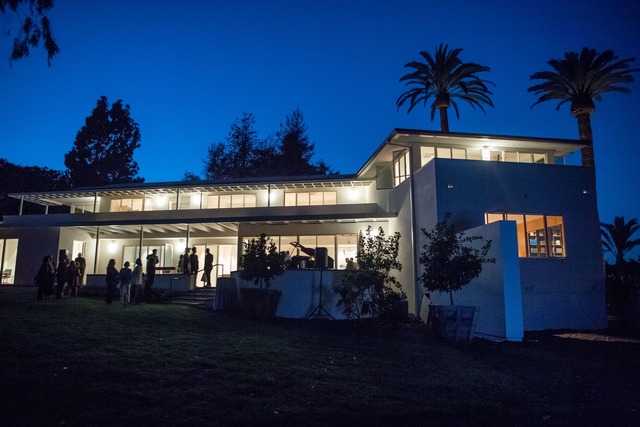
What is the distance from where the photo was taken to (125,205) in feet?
82.5

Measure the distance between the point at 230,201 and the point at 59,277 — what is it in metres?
9.62

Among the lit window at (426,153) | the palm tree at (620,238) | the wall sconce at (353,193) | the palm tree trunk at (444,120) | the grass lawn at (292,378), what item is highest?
the palm tree trunk at (444,120)

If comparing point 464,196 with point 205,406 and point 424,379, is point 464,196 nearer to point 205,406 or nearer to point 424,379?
point 424,379

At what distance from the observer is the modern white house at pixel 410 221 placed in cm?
1348

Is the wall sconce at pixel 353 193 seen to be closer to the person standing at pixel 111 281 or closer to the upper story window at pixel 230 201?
the upper story window at pixel 230 201

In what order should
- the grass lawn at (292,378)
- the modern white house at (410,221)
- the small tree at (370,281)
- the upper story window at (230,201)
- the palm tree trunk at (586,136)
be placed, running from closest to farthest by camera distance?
the grass lawn at (292,378) → the small tree at (370,281) → the modern white house at (410,221) → the palm tree trunk at (586,136) → the upper story window at (230,201)

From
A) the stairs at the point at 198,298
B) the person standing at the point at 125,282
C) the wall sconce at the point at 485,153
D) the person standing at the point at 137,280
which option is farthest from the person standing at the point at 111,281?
the wall sconce at the point at 485,153

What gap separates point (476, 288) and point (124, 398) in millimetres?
8967

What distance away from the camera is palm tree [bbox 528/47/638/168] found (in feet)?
63.5

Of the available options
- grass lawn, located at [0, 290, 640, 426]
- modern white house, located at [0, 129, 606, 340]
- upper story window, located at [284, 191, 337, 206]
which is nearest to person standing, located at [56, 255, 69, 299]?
modern white house, located at [0, 129, 606, 340]

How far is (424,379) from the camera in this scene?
649 centimetres

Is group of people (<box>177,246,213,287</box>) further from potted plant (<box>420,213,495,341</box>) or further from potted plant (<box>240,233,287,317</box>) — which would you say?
potted plant (<box>420,213,495,341</box>)

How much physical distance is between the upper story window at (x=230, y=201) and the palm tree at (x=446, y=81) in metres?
9.91

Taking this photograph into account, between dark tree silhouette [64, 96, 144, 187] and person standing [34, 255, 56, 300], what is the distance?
3159 centimetres
